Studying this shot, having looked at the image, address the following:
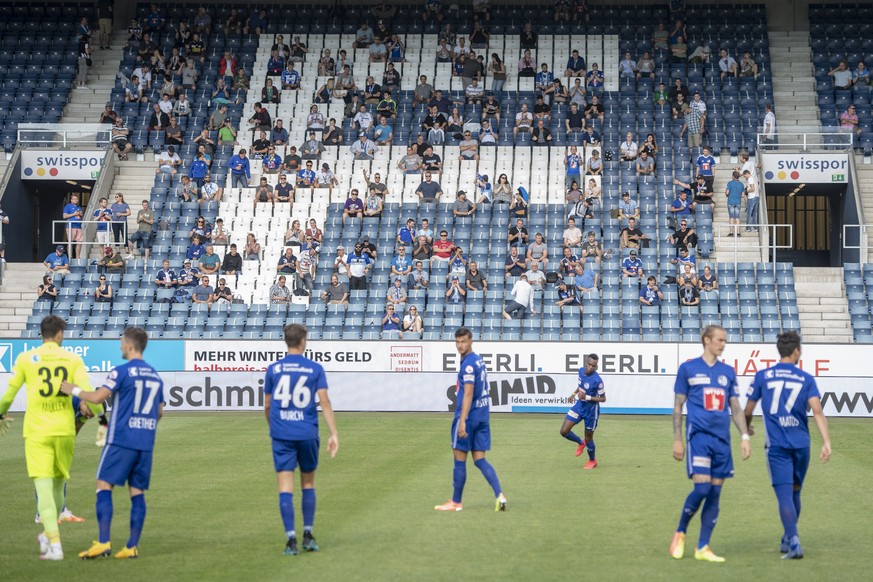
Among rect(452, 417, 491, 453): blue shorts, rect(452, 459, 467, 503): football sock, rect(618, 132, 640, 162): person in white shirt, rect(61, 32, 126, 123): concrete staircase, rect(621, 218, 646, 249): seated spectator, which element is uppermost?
rect(61, 32, 126, 123): concrete staircase

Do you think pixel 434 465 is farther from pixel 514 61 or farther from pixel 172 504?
pixel 514 61

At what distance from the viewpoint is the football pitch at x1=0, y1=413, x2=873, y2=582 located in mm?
10250

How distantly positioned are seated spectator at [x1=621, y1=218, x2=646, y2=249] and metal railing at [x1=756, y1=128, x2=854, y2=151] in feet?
18.0

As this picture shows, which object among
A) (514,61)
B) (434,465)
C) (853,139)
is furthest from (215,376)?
(853,139)

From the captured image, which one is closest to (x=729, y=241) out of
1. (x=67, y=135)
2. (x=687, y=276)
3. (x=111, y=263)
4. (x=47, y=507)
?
(x=687, y=276)

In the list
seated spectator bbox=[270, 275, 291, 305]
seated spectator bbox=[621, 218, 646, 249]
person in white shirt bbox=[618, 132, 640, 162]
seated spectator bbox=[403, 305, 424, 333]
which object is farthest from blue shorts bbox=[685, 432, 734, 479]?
person in white shirt bbox=[618, 132, 640, 162]

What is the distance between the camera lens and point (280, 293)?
32.5m

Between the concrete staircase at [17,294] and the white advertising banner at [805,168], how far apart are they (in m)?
21.2

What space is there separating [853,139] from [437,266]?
13.6 metres

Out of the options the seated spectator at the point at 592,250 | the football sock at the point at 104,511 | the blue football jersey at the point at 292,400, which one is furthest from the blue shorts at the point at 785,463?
the seated spectator at the point at 592,250

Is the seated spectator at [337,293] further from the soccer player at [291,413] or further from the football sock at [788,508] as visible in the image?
the football sock at [788,508]

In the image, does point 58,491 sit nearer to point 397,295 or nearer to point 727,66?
point 397,295

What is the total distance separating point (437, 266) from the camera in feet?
109

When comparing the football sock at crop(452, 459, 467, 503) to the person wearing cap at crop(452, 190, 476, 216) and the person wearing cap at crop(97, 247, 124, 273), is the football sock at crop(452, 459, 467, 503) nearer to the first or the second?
the person wearing cap at crop(452, 190, 476, 216)
